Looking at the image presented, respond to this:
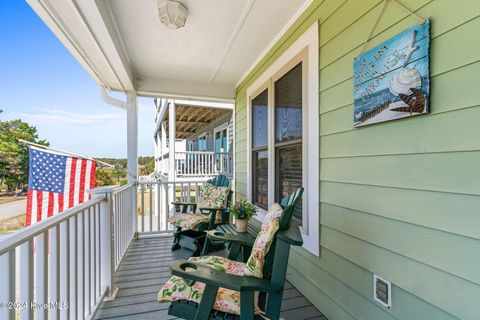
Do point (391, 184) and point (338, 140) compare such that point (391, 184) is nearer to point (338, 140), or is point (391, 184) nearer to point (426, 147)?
point (426, 147)

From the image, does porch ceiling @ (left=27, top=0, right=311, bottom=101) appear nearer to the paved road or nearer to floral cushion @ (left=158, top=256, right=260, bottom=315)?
the paved road

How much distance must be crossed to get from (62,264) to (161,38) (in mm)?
2521

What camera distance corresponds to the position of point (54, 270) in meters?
1.34

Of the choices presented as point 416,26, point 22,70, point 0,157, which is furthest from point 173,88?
point 416,26

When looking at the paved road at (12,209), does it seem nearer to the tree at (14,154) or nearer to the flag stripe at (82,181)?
the tree at (14,154)

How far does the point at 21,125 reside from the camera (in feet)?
9.52

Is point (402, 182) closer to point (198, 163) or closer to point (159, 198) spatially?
point (159, 198)

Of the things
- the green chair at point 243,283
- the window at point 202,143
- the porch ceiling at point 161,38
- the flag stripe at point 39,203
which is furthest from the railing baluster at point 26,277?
the window at point 202,143

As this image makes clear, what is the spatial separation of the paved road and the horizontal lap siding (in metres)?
2.57

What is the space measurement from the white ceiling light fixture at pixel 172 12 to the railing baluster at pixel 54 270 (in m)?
1.97

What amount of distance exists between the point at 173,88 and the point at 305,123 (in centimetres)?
279

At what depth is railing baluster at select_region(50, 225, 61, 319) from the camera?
1.33m

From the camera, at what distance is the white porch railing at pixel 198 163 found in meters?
7.85

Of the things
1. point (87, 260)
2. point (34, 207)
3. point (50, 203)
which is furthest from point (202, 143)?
point (87, 260)
